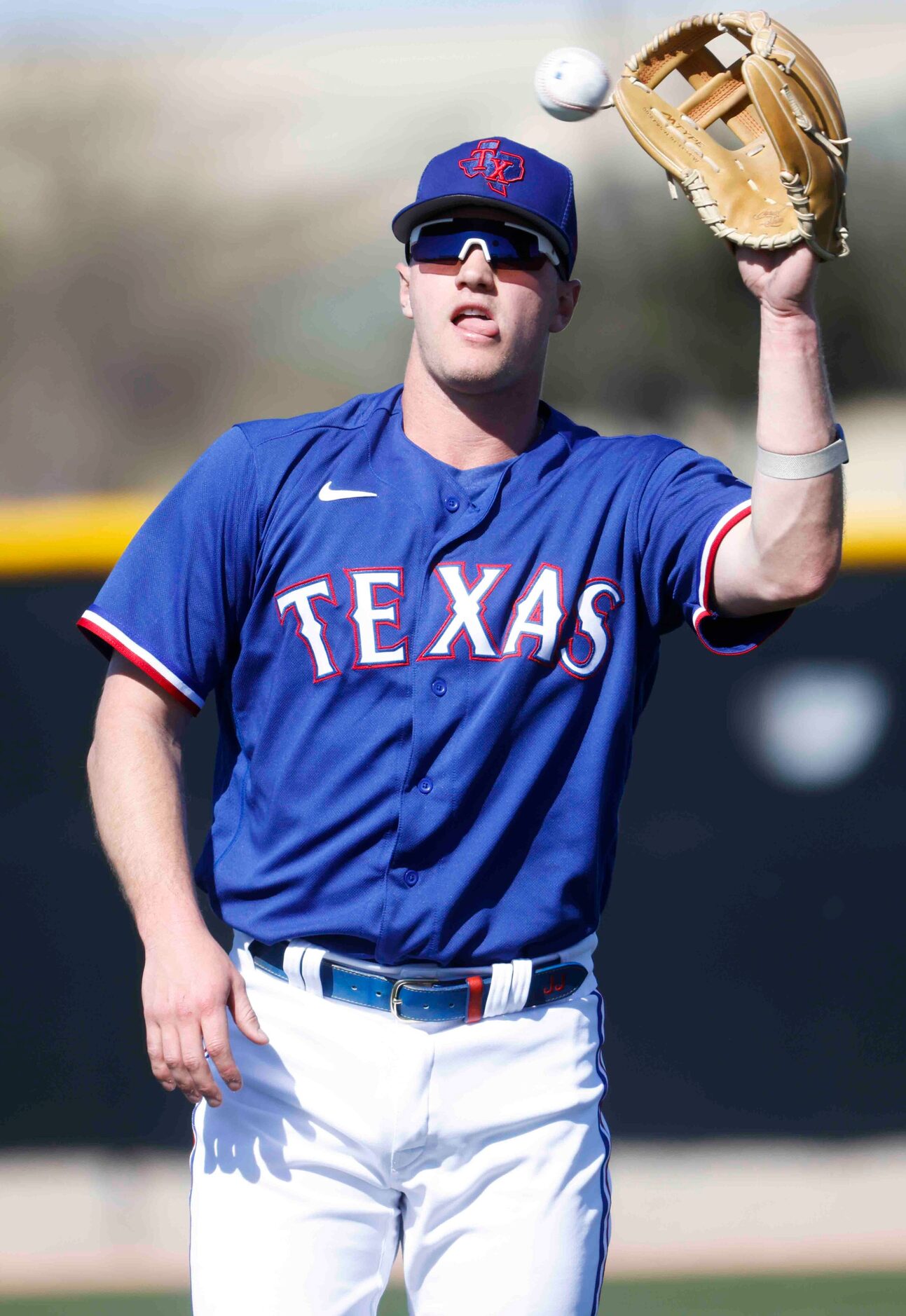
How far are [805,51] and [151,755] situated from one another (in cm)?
106

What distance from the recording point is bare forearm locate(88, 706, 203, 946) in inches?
58.7

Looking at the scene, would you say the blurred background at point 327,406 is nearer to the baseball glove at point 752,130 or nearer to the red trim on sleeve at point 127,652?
the red trim on sleeve at point 127,652

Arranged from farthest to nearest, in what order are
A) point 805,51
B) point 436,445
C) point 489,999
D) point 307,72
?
1. point 307,72
2. point 436,445
3. point 489,999
4. point 805,51

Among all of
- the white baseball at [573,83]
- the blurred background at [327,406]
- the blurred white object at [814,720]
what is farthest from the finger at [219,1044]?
the blurred white object at [814,720]

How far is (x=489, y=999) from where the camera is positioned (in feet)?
5.04

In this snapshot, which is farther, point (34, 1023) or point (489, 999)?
point (34, 1023)

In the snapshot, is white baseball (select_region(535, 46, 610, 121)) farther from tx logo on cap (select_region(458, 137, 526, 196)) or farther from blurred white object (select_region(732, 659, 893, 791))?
blurred white object (select_region(732, 659, 893, 791))

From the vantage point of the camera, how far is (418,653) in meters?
1.53

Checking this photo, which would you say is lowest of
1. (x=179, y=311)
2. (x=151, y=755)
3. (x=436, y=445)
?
(x=151, y=755)

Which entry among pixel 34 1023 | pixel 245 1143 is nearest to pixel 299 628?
pixel 245 1143

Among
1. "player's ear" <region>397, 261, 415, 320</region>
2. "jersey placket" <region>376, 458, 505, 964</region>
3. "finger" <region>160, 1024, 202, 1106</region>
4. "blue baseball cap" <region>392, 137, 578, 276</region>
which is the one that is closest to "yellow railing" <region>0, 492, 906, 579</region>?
"player's ear" <region>397, 261, 415, 320</region>

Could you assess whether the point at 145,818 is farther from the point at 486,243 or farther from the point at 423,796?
the point at 486,243

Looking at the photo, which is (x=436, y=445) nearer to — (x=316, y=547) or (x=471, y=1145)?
(x=316, y=547)

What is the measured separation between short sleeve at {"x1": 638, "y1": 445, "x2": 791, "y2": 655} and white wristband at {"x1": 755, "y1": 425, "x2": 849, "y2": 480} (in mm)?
112
